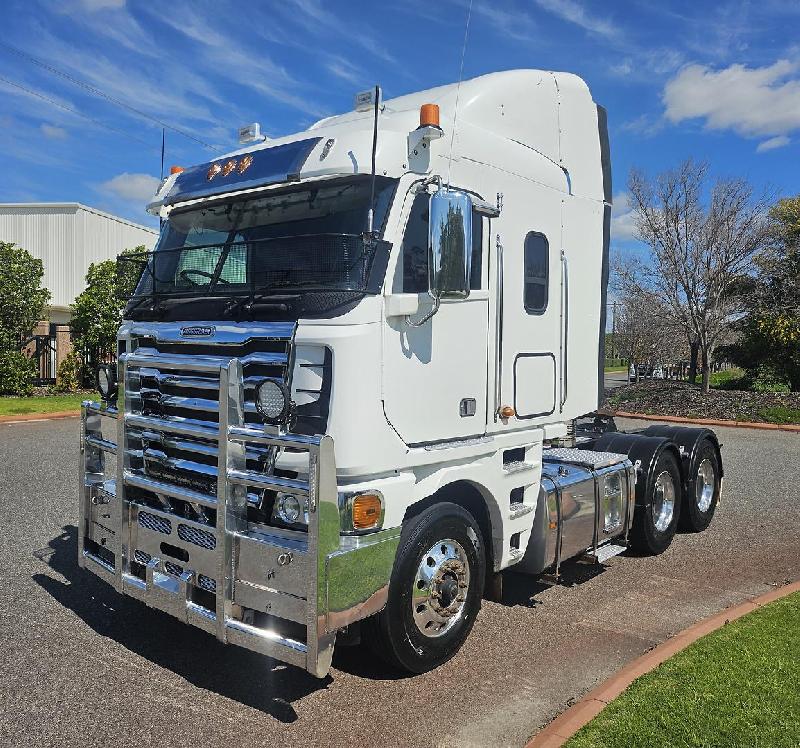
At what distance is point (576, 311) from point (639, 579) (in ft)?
8.05

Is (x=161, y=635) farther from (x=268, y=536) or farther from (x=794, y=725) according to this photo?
(x=794, y=725)

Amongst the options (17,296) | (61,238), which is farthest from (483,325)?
(61,238)

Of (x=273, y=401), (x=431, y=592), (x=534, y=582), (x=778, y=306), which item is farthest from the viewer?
(x=778, y=306)

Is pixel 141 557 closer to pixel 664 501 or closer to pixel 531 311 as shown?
Answer: pixel 531 311

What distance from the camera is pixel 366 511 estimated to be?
3820mm

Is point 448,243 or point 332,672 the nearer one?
point 448,243

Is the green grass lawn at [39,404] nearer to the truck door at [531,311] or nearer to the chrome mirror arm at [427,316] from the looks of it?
the truck door at [531,311]

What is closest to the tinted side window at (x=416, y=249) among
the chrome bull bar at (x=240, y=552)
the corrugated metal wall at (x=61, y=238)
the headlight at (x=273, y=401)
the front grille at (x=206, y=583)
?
the headlight at (x=273, y=401)

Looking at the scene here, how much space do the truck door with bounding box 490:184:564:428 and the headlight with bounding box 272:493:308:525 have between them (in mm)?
1541

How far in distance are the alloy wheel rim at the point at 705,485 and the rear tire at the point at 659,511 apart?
0.56 m

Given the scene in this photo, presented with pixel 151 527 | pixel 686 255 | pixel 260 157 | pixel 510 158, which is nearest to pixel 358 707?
pixel 151 527

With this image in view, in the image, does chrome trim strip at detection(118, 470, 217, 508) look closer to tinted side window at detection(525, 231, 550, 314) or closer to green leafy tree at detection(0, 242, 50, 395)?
tinted side window at detection(525, 231, 550, 314)

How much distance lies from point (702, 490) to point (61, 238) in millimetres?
30780

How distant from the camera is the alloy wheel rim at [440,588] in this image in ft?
14.0
